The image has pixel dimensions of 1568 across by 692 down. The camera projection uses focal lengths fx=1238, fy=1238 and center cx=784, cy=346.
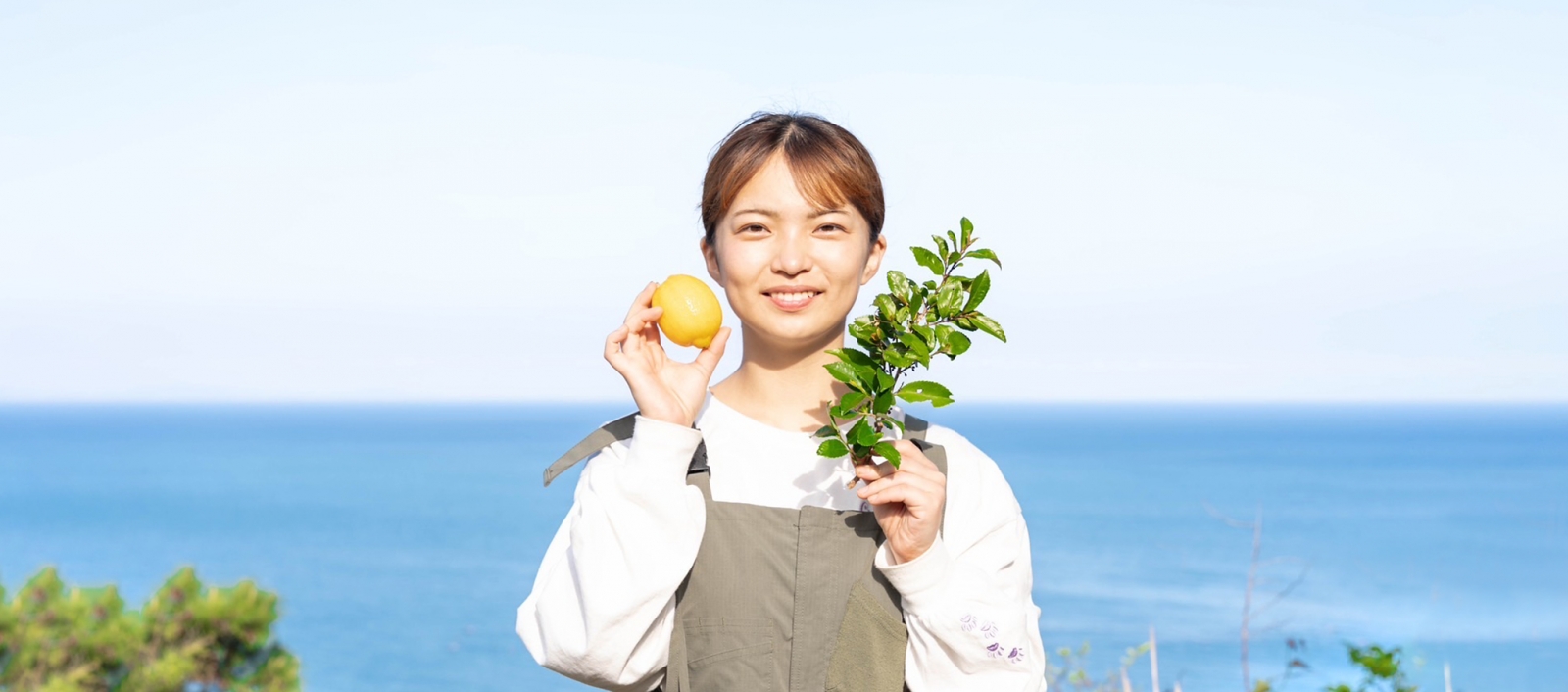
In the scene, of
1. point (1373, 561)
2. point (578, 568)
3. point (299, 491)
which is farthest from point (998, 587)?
point (299, 491)

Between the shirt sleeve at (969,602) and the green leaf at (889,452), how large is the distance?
0.68ft

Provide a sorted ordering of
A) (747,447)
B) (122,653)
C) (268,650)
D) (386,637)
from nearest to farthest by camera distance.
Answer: (747,447), (122,653), (268,650), (386,637)

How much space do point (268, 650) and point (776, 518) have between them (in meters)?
8.92

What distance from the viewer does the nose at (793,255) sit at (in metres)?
2.67

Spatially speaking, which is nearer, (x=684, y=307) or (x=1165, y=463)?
(x=684, y=307)

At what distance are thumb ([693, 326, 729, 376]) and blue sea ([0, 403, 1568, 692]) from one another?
2.28 meters

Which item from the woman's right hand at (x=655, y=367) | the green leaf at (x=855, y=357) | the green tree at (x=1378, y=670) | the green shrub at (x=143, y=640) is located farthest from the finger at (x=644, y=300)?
the green shrub at (x=143, y=640)

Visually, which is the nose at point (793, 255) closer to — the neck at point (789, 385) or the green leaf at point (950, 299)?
the neck at point (789, 385)

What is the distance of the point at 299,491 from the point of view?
100125 mm

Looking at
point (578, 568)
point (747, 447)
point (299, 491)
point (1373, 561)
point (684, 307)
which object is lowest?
point (578, 568)

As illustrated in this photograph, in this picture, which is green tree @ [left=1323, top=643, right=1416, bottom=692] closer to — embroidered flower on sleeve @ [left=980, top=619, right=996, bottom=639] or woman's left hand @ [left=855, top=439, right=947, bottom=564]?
embroidered flower on sleeve @ [left=980, top=619, right=996, bottom=639]

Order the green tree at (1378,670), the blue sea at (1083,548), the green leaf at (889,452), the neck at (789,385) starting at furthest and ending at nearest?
1. the blue sea at (1083,548)
2. the green tree at (1378,670)
3. the neck at (789,385)
4. the green leaf at (889,452)

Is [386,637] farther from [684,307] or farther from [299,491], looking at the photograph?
[299,491]

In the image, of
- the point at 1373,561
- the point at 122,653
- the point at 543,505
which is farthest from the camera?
the point at 543,505
